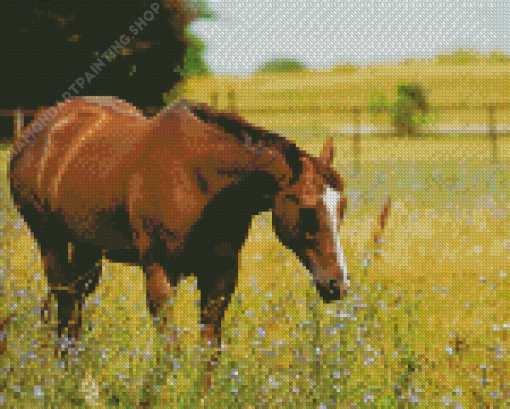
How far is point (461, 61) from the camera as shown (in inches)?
1585

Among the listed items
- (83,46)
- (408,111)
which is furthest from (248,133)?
(408,111)

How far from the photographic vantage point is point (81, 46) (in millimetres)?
15078

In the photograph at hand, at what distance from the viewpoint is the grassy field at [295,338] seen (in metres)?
2.90

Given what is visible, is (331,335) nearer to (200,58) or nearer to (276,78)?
(200,58)

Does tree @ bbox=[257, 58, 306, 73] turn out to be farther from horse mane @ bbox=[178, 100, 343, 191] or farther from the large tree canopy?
horse mane @ bbox=[178, 100, 343, 191]

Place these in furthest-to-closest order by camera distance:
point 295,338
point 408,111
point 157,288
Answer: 1. point 408,111
2. point 295,338
3. point 157,288

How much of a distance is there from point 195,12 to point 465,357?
14.5m

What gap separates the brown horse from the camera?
2834 millimetres

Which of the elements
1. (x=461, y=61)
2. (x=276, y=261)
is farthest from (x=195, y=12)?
(x=461, y=61)

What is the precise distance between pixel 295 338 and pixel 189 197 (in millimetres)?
1182

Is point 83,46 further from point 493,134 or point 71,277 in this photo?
point 71,277

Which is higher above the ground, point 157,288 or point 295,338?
point 157,288

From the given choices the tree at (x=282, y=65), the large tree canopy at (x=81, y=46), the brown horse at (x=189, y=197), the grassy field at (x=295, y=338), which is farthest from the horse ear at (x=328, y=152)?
the tree at (x=282, y=65)

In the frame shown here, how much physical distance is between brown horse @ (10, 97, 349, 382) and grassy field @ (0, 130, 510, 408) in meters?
0.29
